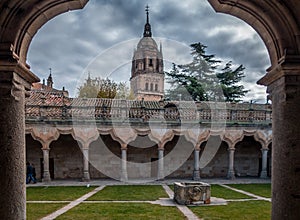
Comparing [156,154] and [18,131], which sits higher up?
[18,131]

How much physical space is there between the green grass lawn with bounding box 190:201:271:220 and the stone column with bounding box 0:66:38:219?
625cm

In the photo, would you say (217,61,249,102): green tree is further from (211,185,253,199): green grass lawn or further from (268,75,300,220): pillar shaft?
(268,75,300,220): pillar shaft

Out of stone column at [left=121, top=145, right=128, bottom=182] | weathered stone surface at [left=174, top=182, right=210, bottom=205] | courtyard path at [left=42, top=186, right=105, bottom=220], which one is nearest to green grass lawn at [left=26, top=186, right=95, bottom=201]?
courtyard path at [left=42, top=186, right=105, bottom=220]

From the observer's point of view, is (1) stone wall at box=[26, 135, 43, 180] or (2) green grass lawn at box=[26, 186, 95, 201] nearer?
(2) green grass lawn at box=[26, 186, 95, 201]

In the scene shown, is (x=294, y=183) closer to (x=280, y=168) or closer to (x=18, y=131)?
(x=280, y=168)

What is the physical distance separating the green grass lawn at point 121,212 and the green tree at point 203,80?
2359 cm

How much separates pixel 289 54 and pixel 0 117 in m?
3.60

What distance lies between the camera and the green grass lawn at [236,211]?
8812 mm

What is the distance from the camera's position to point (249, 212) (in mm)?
9531

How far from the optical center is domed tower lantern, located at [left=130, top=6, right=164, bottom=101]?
51938mm

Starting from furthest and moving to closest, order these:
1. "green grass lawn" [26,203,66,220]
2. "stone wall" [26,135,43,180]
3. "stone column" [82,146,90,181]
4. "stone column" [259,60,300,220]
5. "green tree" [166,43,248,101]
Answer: "green tree" [166,43,248,101], "stone wall" [26,135,43,180], "stone column" [82,146,90,181], "green grass lawn" [26,203,66,220], "stone column" [259,60,300,220]

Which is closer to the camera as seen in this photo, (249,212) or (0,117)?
(0,117)

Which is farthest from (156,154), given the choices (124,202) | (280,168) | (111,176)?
(280,168)

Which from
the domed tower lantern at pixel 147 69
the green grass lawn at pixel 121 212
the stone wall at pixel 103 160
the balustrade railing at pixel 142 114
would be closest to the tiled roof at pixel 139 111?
the balustrade railing at pixel 142 114
